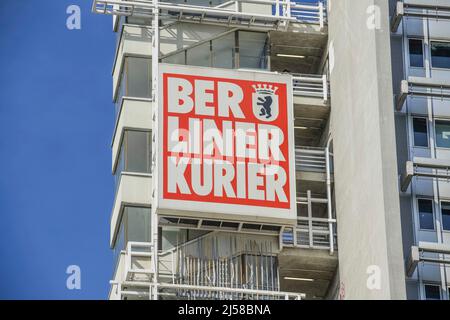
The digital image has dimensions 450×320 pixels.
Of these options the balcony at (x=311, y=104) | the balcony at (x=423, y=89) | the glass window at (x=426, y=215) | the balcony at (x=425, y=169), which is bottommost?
the glass window at (x=426, y=215)

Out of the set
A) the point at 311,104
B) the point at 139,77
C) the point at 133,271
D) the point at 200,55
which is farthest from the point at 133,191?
the point at 311,104

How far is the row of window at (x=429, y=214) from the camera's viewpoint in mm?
86000

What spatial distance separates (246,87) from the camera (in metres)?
92.7

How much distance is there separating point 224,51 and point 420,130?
13074mm

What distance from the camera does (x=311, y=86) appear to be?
9756cm

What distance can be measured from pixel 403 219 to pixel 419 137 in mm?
4975

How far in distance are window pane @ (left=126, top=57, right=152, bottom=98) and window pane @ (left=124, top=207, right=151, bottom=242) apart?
22.6 ft

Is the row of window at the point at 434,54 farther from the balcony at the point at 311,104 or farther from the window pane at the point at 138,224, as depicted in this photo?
the window pane at the point at 138,224

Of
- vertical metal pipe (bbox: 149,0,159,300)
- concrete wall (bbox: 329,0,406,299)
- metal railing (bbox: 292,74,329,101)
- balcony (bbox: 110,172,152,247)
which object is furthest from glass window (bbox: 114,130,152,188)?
concrete wall (bbox: 329,0,406,299)

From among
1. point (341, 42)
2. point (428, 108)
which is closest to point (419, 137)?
point (428, 108)

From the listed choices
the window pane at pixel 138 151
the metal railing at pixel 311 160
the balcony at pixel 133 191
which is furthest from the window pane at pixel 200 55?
the balcony at pixel 133 191

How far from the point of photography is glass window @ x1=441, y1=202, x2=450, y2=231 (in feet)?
282

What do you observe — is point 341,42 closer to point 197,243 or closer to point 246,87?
point 246,87

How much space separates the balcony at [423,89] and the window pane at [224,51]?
11347 millimetres
